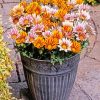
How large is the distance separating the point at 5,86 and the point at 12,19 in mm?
702

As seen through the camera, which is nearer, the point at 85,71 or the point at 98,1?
the point at 85,71

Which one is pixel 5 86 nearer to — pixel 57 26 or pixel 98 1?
pixel 57 26

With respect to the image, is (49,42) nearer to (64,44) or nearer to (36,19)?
(64,44)

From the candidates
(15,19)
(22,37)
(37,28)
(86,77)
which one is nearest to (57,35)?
(37,28)

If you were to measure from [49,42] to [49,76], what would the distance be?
0.37 m

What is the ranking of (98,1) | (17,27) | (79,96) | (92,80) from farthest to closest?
(98,1), (92,80), (79,96), (17,27)

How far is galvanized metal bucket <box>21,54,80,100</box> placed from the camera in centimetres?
359

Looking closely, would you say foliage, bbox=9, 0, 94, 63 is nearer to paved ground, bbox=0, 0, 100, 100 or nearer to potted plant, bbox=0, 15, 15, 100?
potted plant, bbox=0, 15, 15, 100

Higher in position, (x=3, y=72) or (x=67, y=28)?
(x=67, y=28)

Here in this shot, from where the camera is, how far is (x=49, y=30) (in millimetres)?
3607

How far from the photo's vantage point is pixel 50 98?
3836 millimetres

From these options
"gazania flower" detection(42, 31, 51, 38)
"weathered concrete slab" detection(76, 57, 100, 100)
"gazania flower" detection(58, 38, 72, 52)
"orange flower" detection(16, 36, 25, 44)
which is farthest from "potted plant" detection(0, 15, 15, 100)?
"weathered concrete slab" detection(76, 57, 100, 100)

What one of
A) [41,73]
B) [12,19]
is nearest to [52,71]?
[41,73]

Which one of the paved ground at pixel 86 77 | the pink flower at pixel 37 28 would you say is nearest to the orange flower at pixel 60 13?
the pink flower at pixel 37 28
